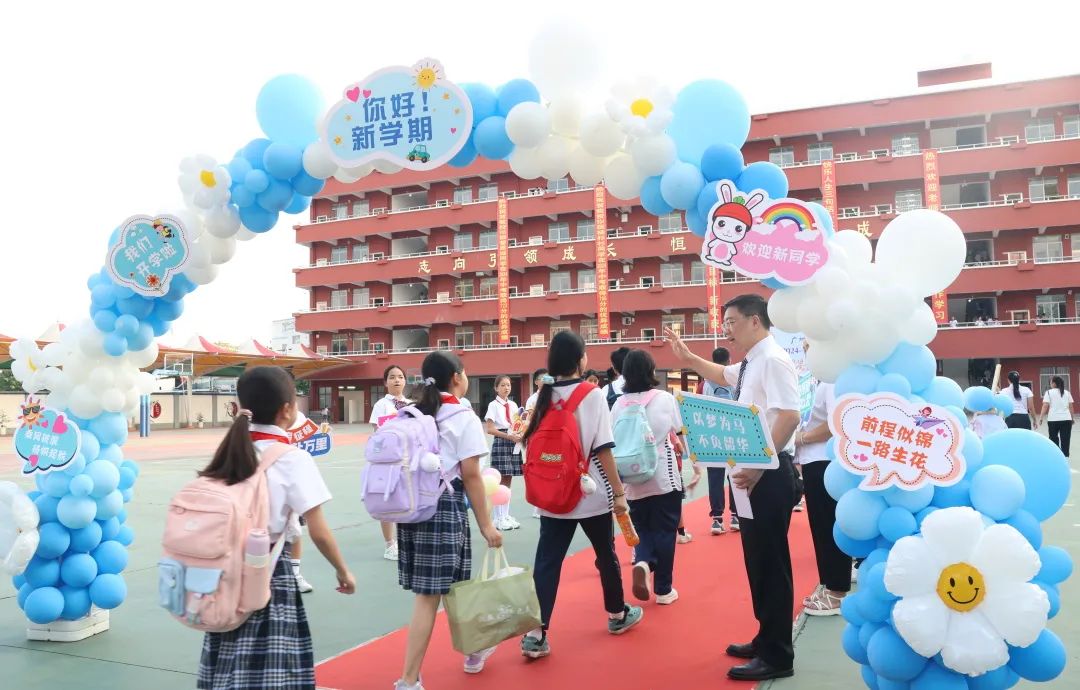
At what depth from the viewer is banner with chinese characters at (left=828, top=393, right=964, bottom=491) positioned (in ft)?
10.2

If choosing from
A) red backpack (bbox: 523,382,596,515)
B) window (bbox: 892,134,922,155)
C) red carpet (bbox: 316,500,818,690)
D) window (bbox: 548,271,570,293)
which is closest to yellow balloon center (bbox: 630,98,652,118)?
red backpack (bbox: 523,382,596,515)

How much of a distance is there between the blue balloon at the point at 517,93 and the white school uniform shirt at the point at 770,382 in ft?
5.68

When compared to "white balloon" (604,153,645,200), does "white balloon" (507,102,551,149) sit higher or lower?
higher

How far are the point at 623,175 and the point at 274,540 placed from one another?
96.4 inches

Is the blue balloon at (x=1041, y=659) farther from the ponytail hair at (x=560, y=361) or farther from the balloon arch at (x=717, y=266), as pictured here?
the ponytail hair at (x=560, y=361)

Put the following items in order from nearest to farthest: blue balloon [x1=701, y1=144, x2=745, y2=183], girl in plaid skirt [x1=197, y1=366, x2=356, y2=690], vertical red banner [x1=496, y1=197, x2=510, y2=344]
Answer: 1. girl in plaid skirt [x1=197, y1=366, x2=356, y2=690]
2. blue balloon [x1=701, y1=144, x2=745, y2=183]
3. vertical red banner [x1=496, y1=197, x2=510, y2=344]

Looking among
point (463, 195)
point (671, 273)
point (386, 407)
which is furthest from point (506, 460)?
point (463, 195)

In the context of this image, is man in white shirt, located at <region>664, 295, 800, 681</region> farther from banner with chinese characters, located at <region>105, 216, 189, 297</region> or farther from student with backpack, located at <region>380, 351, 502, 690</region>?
banner with chinese characters, located at <region>105, 216, 189, 297</region>

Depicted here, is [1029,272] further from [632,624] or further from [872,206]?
[632,624]

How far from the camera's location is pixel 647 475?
4969 millimetres

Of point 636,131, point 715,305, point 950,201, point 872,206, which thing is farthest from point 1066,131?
point 636,131

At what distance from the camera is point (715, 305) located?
102ft

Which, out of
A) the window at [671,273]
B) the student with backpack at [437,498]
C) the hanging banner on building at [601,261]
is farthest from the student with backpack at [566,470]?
the window at [671,273]

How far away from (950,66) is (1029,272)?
32.1ft
